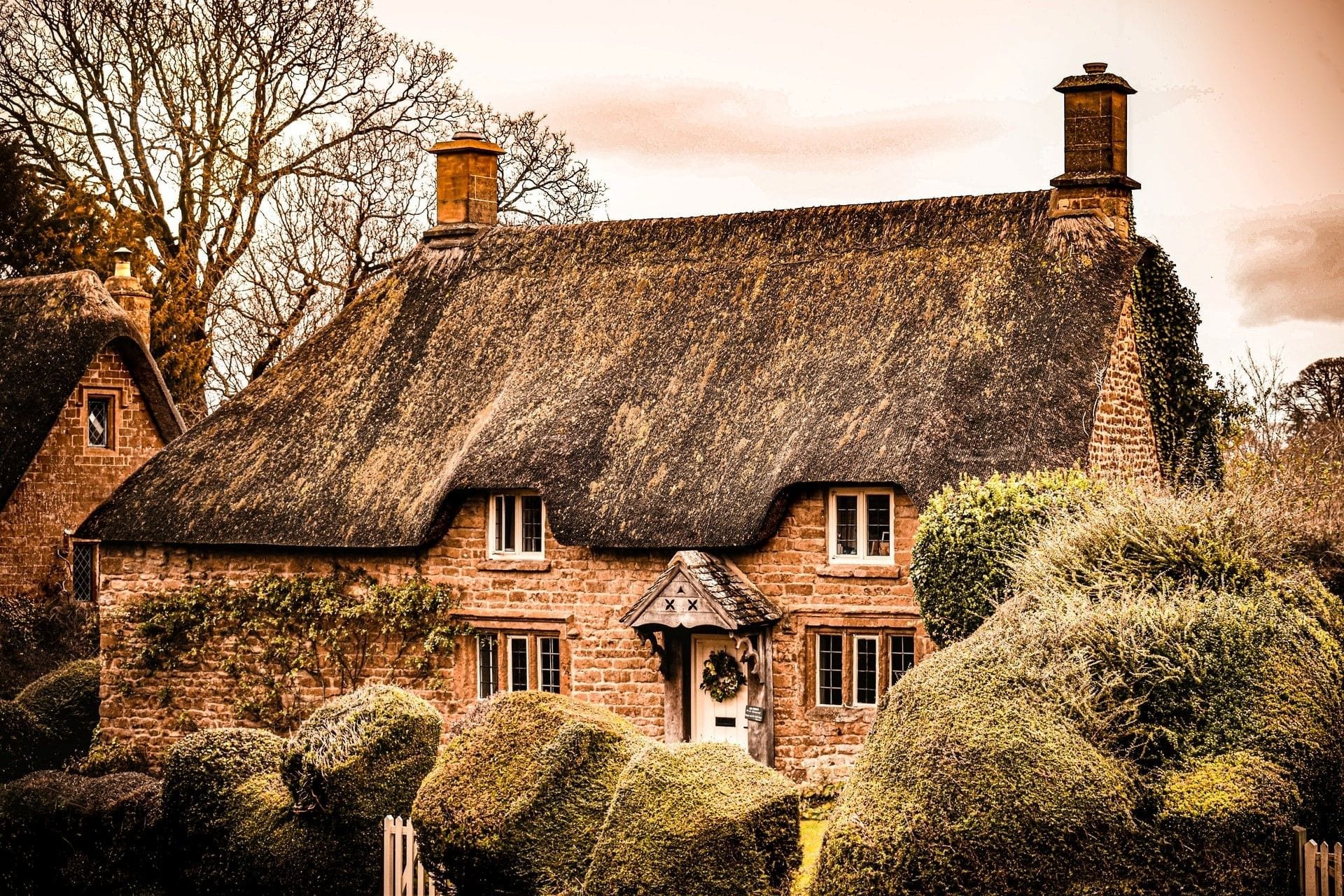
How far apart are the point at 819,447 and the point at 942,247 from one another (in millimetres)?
3655

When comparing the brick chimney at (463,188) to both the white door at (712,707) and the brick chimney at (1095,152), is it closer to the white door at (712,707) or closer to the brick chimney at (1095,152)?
the white door at (712,707)

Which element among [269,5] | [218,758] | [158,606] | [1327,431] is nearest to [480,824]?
[218,758]

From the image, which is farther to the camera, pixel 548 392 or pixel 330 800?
pixel 548 392

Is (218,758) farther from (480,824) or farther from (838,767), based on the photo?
(838,767)

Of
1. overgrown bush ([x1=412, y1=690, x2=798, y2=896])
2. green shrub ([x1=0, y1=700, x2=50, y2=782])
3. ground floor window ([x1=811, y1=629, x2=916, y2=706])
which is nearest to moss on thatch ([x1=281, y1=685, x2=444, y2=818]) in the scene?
overgrown bush ([x1=412, y1=690, x2=798, y2=896])

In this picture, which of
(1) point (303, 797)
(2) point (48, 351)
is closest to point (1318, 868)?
(1) point (303, 797)

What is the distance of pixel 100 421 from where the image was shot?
30469 millimetres

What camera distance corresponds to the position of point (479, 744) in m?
14.2

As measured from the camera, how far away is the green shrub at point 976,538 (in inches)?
676

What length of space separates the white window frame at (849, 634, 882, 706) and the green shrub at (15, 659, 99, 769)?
11.5 meters

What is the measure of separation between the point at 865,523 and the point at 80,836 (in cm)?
955

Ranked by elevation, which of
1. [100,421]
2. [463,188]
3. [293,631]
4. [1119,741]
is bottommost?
[293,631]

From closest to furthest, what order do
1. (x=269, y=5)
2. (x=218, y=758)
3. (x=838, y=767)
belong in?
(x=218, y=758) → (x=838, y=767) → (x=269, y=5)

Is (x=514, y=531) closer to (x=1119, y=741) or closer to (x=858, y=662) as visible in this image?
(x=858, y=662)
